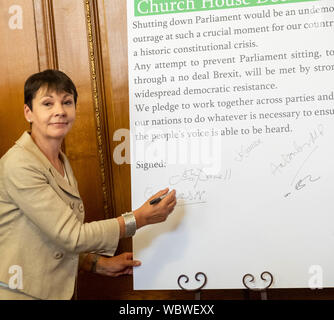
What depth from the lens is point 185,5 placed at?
1.67 m

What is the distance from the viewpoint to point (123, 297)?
6.81 feet

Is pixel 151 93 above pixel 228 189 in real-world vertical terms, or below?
above

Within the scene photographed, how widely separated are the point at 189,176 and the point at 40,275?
26.7 inches

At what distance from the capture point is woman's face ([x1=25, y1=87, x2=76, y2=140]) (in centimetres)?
149

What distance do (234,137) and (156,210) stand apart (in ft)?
1.40

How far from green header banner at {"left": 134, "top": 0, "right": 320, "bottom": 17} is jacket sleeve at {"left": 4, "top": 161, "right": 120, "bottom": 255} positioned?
801 mm

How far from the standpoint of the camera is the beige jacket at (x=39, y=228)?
54.6 inches
